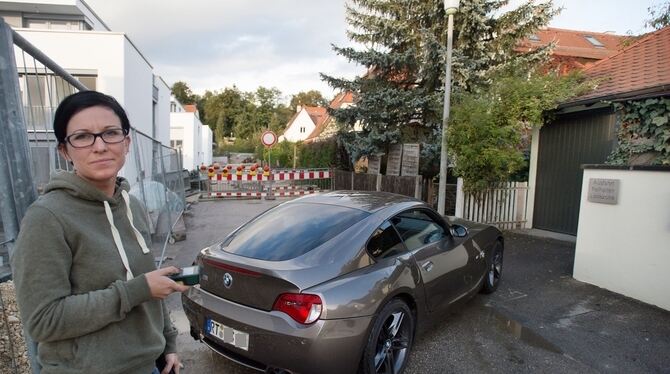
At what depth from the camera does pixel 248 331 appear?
2.81 meters

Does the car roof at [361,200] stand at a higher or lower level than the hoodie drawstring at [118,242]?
lower

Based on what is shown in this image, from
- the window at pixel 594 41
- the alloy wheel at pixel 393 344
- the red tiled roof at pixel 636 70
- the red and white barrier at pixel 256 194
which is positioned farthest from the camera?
the window at pixel 594 41

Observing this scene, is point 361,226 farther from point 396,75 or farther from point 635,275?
point 396,75

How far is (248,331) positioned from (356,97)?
37.8ft

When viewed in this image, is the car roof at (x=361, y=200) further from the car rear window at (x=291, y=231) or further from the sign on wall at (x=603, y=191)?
the sign on wall at (x=603, y=191)

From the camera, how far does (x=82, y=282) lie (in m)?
1.26

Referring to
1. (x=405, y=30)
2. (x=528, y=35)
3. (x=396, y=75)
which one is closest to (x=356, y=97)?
(x=396, y=75)

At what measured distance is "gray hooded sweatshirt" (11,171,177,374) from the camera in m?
1.17

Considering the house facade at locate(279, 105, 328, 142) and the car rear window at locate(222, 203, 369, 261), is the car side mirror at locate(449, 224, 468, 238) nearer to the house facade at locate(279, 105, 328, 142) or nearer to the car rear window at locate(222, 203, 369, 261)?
the car rear window at locate(222, 203, 369, 261)

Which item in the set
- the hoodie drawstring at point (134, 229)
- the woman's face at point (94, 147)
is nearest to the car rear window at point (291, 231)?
the hoodie drawstring at point (134, 229)

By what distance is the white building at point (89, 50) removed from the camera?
13.4m

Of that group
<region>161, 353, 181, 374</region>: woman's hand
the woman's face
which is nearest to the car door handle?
<region>161, 353, 181, 374</region>: woman's hand

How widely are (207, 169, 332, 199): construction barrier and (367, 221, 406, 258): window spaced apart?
12632 millimetres

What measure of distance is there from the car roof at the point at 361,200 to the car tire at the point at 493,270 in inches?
68.2
